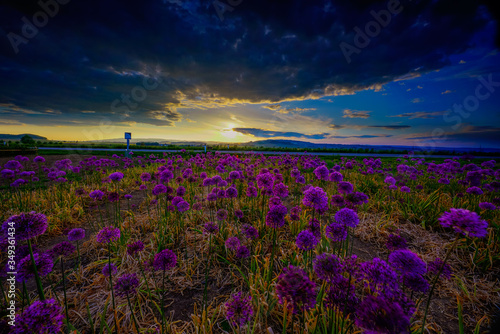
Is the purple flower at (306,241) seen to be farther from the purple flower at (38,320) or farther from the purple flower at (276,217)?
the purple flower at (38,320)

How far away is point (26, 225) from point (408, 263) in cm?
337

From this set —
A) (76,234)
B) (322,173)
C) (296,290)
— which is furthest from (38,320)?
(322,173)

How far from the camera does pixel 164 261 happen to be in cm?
172

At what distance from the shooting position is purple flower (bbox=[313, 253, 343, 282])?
4.78ft

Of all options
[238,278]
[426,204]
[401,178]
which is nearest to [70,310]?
[238,278]

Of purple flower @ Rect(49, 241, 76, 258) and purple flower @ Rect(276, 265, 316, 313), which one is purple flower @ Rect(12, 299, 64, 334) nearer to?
purple flower @ Rect(49, 241, 76, 258)

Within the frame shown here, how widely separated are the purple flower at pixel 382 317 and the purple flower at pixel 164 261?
1.58 meters

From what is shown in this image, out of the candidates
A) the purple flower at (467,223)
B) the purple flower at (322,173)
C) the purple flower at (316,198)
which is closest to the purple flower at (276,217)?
the purple flower at (316,198)

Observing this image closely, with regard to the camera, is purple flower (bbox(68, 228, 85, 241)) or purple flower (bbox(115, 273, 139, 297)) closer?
purple flower (bbox(115, 273, 139, 297))

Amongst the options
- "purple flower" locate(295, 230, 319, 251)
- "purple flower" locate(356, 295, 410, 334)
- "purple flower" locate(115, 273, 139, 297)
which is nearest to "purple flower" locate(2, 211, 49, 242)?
"purple flower" locate(115, 273, 139, 297)

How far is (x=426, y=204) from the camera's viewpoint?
453 centimetres

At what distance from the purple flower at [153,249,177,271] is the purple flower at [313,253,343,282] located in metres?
1.37

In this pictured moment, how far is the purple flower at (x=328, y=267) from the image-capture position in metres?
1.46

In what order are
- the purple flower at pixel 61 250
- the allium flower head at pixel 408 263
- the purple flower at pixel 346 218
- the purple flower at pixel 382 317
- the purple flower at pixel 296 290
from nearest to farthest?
the purple flower at pixel 382 317, the purple flower at pixel 296 290, the allium flower head at pixel 408 263, the purple flower at pixel 346 218, the purple flower at pixel 61 250
